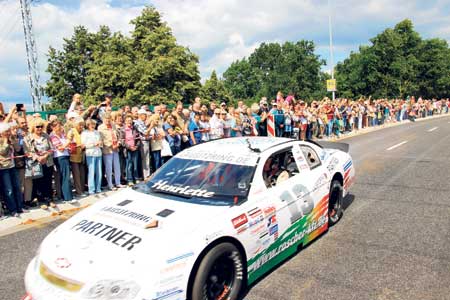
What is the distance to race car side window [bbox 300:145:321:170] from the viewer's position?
218 inches

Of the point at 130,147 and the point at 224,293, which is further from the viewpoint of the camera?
the point at 130,147

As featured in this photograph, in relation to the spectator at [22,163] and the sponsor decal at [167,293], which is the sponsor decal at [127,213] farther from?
the spectator at [22,163]

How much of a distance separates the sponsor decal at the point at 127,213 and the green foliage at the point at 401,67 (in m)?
63.2

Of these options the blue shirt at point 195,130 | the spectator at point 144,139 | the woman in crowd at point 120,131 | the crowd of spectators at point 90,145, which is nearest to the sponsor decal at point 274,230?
the crowd of spectators at point 90,145

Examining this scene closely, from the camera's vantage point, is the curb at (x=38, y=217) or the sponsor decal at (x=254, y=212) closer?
the sponsor decal at (x=254, y=212)

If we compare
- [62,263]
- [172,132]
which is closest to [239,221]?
[62,263]

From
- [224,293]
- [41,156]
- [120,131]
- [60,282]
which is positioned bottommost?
[224,293]

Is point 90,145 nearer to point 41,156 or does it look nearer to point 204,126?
point 41,156

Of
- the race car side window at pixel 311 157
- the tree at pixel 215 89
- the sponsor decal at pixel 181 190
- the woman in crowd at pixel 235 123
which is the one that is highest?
the tree at pixel 215 89

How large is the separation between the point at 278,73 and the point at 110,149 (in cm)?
8291

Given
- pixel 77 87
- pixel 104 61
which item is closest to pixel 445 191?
pixel 104 61

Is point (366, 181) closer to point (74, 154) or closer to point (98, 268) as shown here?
point (74, 154)

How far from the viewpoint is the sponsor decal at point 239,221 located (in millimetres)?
3727

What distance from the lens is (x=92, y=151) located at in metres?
7.95
